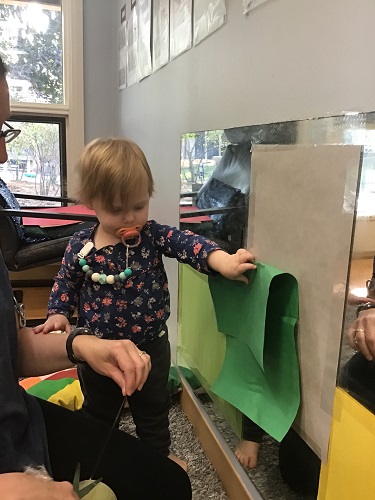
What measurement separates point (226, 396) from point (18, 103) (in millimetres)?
2435

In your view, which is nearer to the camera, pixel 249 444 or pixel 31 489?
pixel 31 489

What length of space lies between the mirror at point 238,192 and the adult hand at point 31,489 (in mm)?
439

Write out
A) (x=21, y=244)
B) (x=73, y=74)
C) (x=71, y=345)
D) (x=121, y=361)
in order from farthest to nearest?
(x=73, y=74)
(x=21, y=244)
(x=71, y=345)
(x=121, y=361)

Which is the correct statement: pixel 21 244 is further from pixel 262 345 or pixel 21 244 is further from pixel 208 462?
pixel 262 345

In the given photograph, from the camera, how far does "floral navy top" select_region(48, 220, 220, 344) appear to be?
3.54 feet

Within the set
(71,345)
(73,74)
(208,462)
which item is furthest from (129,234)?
(73,74)

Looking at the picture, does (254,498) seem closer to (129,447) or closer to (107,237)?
(129,447)

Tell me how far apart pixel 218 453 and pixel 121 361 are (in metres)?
0.63

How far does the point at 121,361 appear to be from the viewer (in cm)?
73

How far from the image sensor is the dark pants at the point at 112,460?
820 millimetres

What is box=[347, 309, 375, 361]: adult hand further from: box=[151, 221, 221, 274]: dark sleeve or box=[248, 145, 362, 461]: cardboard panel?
Answer: box=[151, 221, 221, 274]: dark sleeve

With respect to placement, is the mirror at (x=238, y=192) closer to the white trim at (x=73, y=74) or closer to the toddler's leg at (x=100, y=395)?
the toddler's leg at (x=100, y=395)

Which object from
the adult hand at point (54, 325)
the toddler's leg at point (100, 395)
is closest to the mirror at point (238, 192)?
the toddler's leg at point (100, 395)

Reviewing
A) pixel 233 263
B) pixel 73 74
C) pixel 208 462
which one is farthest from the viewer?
pixel 73 74
